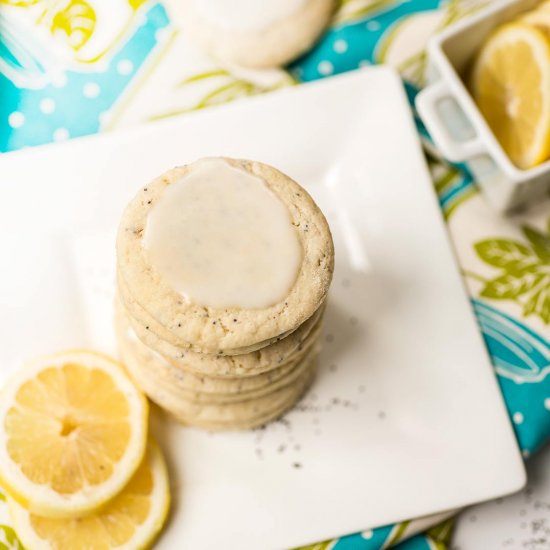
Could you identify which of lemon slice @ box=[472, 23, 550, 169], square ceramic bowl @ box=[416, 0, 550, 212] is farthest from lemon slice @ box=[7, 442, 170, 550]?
lemon slice @ box=[472, 23, 550, 169]

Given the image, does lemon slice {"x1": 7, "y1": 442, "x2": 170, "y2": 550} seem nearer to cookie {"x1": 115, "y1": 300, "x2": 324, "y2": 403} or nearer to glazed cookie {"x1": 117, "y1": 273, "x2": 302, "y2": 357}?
cookie {"x1": 115, "y1": 300, "x2": 324, "y2": 403}

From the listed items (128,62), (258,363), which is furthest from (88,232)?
(258,363)

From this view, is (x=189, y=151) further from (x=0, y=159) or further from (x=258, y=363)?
(x=258, y=363)

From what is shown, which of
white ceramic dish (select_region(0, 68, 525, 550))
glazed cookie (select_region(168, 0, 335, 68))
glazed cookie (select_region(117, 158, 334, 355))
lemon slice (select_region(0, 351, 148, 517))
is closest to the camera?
glazed cookie (select_region(117, 158, 334, 355))

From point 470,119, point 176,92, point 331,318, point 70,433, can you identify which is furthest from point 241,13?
point 70,433

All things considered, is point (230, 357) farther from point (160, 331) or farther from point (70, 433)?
point (70, 433)

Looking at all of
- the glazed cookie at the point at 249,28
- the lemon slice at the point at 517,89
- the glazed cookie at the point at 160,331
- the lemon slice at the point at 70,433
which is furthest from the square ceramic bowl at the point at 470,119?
the lemon slice at the point at 70,433
